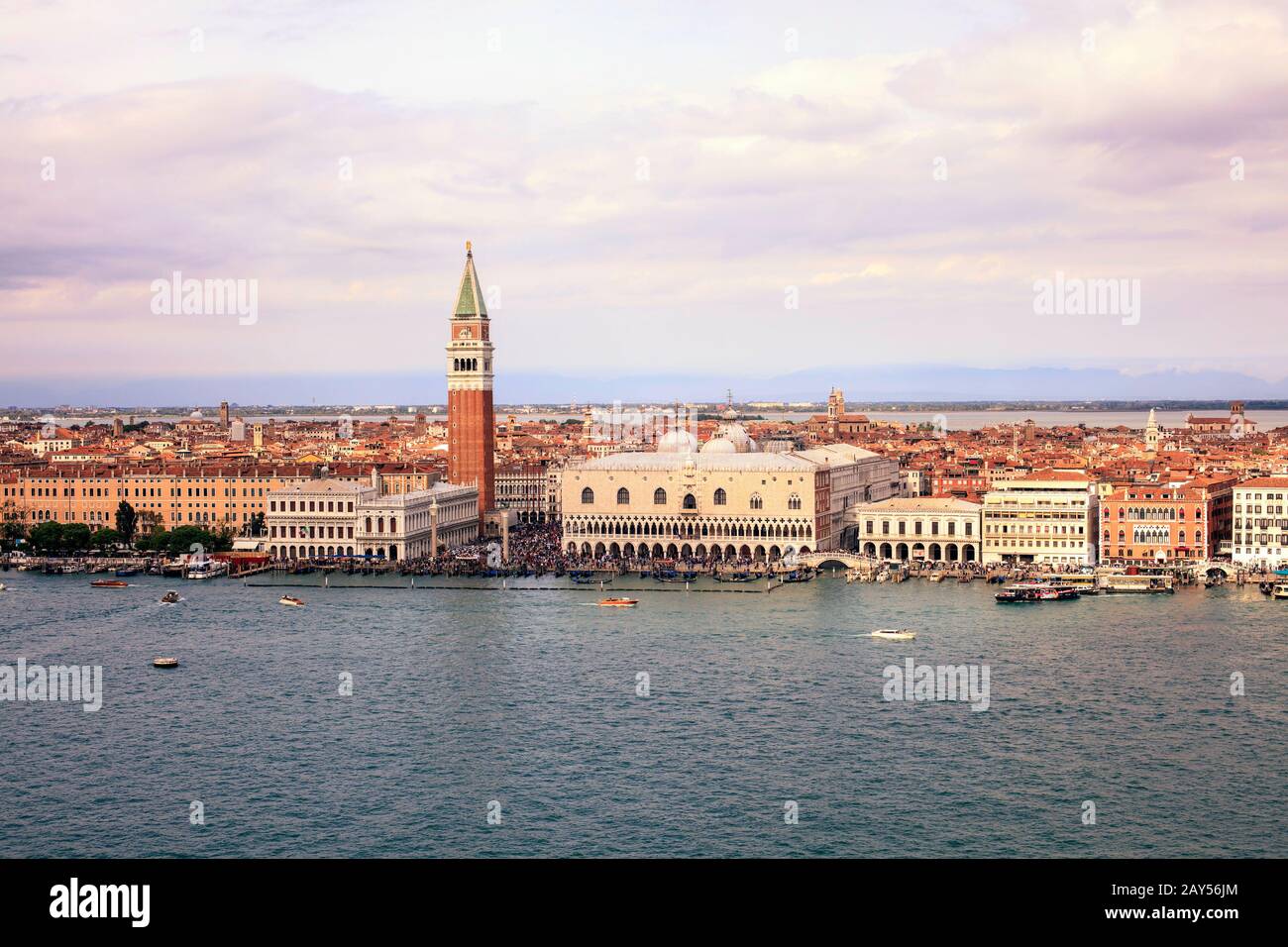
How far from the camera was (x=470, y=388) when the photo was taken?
29.0 m

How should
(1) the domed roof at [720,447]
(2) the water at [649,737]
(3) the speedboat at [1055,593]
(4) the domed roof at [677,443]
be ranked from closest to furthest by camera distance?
1. (2) the water at [649,737]
2. (3) the speedboat at [1055,593]
3. (1) the domed roof at [720,447]
4. (4) the domed roof at [677,443]

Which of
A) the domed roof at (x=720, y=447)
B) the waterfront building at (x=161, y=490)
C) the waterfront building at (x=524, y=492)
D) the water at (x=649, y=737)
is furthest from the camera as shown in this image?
the waterfront building at (x=524, y=492)

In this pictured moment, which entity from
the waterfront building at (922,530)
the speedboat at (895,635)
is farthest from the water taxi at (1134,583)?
the speedboat at (895,635)

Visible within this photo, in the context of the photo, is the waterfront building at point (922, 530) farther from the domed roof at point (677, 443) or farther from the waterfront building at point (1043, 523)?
the domed roof at point (677, 443)

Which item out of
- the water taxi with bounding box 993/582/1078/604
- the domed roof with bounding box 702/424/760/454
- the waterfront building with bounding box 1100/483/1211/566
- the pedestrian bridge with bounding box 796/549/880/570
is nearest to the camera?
the water taxi with bounding box 993/582/1078/604

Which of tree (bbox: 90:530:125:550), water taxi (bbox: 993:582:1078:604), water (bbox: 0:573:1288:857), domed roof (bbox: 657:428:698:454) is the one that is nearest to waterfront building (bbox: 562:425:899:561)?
domed roof (bbox: 657:428:698:454)

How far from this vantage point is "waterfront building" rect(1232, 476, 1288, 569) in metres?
23.6

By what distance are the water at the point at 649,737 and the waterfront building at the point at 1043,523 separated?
4.55 meters

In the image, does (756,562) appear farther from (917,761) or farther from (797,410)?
(797,410)

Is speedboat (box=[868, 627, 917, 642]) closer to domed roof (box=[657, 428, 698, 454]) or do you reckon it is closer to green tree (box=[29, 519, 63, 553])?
domed roof (box=[657, 428, 698, 454])

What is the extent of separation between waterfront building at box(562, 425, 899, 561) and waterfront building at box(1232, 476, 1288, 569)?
22.6 ft

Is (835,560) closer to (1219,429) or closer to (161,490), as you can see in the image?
(161,490)

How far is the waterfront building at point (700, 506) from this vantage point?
26.0 meters
